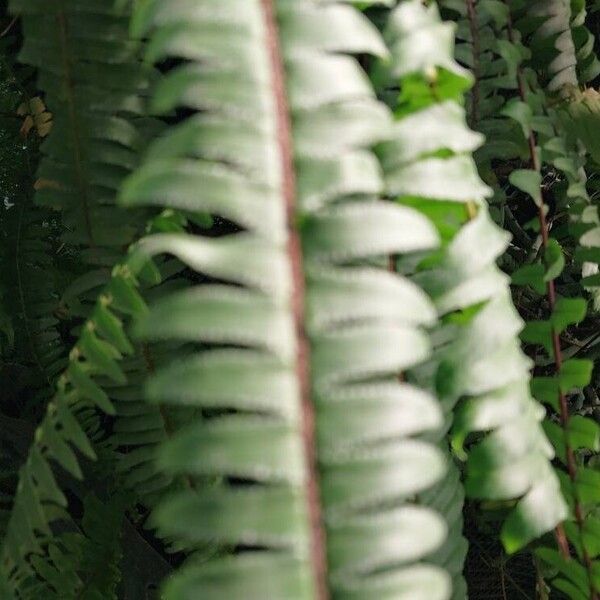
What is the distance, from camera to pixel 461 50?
0.85 meters

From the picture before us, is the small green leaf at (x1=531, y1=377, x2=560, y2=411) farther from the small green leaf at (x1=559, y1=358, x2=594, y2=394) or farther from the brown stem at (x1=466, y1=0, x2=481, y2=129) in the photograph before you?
the brown stem at (x1=466, y1=0, x2=481, y2=129)

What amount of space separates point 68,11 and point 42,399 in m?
0.62

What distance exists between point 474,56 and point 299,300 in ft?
1.83

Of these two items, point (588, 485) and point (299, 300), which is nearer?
point (299, 300)

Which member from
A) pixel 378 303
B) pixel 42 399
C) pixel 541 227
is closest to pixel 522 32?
pixel 541 227

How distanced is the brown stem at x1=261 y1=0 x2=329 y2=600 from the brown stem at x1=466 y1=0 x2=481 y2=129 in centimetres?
47

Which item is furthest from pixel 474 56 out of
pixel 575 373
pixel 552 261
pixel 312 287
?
pixel 312 287

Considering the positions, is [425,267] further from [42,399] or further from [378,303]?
[42,399]

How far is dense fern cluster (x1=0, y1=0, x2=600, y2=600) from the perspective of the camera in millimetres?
393

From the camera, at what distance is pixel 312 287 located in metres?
0.42

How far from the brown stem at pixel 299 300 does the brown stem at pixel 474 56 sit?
1.53 feet

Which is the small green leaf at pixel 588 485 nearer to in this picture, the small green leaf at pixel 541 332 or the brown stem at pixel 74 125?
the small green leaf at pixel 541 332

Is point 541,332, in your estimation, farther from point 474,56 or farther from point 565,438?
point 474,56

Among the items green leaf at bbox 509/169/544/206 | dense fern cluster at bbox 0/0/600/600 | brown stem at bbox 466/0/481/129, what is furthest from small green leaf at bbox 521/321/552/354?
brown stem at bbox 466/0/481/129
